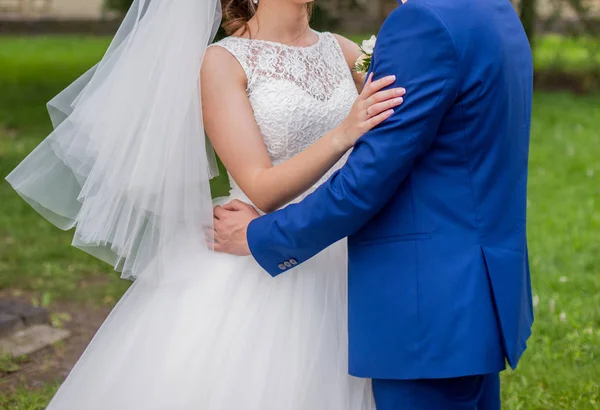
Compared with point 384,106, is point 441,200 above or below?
below

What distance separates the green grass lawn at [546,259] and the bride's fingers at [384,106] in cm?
251

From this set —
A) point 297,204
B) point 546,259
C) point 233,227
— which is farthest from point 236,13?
point 546,259

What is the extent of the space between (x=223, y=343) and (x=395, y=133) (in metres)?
0.92

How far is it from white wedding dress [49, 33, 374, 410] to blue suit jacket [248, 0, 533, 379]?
1.01ft

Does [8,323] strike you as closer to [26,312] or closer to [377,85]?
[26,312]

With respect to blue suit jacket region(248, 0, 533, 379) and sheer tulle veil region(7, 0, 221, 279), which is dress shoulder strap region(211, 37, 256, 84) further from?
blue suit jacket region(248, 0, 533, 379)

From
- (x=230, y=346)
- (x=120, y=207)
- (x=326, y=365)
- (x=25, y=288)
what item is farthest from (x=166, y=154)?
(x=25, y=288)

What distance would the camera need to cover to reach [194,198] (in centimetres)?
307

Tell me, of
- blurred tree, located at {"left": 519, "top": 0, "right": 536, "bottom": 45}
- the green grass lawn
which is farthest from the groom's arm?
blurred tree, located at {"left": 519, "top": 0, "right": 536, "bottom": 45}

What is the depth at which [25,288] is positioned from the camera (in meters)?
6.45

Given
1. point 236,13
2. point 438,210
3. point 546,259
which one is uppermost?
point 236,13

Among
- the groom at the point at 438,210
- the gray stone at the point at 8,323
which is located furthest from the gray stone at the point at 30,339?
the groom at the point at 438,210

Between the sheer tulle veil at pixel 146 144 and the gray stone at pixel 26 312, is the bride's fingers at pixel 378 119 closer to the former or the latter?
the sheer tulle veil at pixel 146 144

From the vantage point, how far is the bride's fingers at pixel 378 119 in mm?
2430
